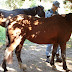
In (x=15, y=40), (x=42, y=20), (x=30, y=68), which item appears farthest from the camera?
→ (x=30, y=68)

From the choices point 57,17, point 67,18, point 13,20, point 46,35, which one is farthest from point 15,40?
point 67,18

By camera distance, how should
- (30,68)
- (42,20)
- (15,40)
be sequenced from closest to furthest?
(15,40) < (42,20) < (30,68)

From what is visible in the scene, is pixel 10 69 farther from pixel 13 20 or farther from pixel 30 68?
pixel 13 20

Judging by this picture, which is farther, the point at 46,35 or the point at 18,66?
the point at 18,66

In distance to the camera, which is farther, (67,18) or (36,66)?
(36,66)

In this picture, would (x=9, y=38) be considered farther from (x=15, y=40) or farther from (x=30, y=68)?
(x=30, y=68)

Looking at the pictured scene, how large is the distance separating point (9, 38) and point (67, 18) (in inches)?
76.6

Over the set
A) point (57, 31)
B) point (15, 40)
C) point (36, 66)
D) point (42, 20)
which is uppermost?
point (42, 20)

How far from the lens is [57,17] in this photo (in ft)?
13.1

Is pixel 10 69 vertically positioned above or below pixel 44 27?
below

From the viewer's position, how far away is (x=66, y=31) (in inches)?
152

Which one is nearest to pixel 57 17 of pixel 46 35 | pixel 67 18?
pixel 67 18

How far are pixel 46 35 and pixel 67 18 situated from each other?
897 millimetres

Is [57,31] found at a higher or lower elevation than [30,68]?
higher
